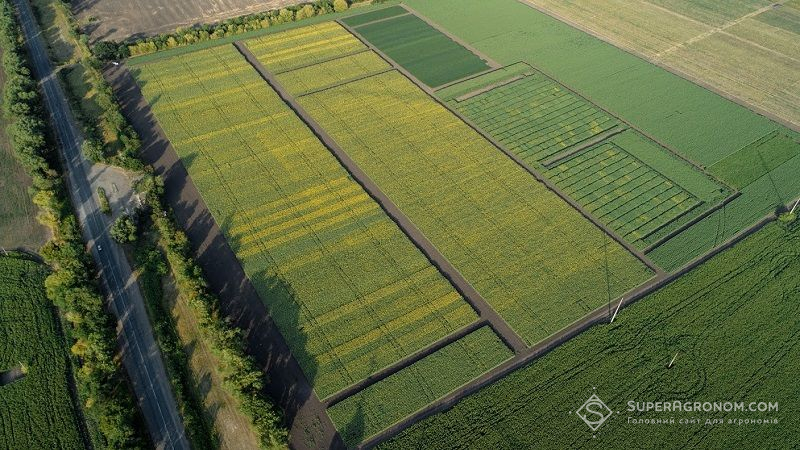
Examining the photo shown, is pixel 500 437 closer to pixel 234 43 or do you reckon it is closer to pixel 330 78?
pixel 330 78

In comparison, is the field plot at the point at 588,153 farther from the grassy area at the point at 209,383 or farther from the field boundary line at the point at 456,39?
the grassy area at the point at 209,383

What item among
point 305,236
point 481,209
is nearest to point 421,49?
point 481,209

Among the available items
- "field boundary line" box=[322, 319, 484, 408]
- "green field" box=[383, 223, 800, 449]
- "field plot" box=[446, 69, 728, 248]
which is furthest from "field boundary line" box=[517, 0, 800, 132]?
"field boundary line" box=[322, 319, 484, 408]

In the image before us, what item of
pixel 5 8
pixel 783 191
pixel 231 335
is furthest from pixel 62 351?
pixel 783 191

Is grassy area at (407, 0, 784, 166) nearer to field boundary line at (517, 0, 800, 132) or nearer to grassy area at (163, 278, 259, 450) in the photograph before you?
field boundary line at (517, 0, 800, 132)

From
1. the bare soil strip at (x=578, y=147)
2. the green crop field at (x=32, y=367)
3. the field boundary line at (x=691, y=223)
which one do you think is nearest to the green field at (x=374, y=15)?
the bare soil strip at (x=578, y=147)

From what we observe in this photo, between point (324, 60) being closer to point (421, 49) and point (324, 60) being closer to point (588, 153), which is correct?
point (421, 49)
